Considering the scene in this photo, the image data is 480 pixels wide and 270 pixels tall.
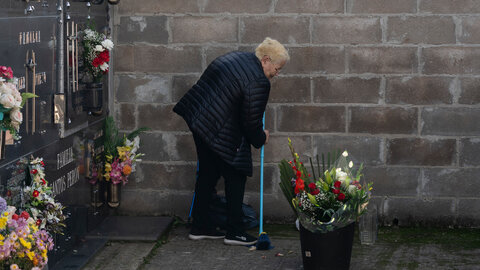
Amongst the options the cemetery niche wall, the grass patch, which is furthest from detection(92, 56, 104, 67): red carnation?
the grass patch

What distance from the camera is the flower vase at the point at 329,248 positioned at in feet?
19.2

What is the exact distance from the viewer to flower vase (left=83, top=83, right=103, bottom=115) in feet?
21.7

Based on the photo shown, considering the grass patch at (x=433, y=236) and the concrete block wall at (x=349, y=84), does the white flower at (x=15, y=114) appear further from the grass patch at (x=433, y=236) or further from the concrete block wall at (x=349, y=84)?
the grass patch at (x=433, y=236)

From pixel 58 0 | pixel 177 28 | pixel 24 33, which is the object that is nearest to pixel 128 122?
pixel 177 28

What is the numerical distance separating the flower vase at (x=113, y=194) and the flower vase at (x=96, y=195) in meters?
0.15

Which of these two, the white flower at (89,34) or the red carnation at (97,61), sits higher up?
the white flower at (89,34)

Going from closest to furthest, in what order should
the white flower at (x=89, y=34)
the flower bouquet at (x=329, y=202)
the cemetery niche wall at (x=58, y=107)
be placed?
the cemetery niche wall at (x=58, y=107) < the flower bouquet at (x=329, y=202) < the white flower at (x=89, y=34)

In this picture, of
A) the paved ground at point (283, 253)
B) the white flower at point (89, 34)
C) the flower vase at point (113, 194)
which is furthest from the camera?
the flower vase at point (113, 194)

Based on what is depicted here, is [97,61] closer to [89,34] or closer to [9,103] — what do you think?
[89,34]

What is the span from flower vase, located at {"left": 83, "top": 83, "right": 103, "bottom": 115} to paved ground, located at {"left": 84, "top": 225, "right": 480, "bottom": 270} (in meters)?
1.08

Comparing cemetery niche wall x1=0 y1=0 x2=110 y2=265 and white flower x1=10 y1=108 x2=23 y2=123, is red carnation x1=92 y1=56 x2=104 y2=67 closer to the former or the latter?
cemetery niche wall x1=0 y1=0 x2=110 y2=265

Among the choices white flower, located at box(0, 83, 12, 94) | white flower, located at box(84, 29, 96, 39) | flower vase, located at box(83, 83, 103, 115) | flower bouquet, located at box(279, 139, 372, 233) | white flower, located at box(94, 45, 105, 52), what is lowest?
flower bouquet, located at box(279, 139, 372, 233)

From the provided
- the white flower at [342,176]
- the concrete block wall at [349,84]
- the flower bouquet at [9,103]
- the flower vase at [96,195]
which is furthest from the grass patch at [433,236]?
the flower bouquet at [9,103]

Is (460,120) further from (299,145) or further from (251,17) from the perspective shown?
(251,17)
